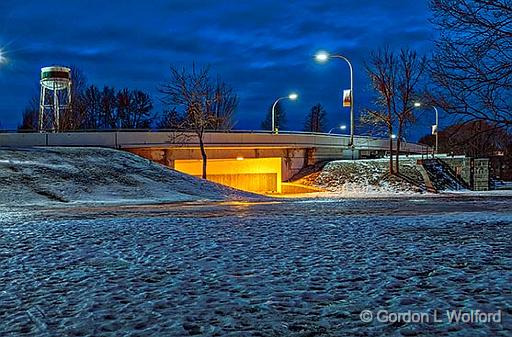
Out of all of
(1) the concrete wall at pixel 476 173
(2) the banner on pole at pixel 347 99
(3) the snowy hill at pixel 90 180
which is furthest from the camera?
(2) the banner on pole at pixel 347 99

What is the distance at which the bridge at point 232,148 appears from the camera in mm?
35844

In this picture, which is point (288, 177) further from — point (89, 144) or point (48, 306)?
point (48, 306)

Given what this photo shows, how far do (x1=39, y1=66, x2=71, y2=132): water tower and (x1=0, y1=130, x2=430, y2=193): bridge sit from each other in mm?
12177

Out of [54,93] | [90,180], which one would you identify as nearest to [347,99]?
[90,180]

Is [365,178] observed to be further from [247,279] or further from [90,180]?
[247,279]

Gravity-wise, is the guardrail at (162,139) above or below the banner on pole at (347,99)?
below

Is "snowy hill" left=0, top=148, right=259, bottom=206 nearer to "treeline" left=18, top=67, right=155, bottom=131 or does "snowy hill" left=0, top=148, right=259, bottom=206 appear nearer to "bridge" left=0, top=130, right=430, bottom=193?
"bridge" left=0, top=130, right=430, bottom=193

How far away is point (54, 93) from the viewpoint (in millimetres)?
50219

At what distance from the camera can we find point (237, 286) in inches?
182

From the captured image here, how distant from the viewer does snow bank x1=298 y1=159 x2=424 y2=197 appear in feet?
117

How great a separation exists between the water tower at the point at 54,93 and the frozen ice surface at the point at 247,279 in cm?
4323

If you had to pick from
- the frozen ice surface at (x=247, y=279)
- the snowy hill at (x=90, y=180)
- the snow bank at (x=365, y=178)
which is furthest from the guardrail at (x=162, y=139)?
the frozen ice surface at (x=247, y=279)

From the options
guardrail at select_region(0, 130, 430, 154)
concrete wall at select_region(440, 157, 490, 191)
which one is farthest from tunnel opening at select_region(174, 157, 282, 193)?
concrete wall at select_region(440, 157, 490, 191)

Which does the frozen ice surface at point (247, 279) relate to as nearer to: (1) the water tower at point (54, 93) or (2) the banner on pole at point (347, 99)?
(2) the banner on pole at point (347, 99)
